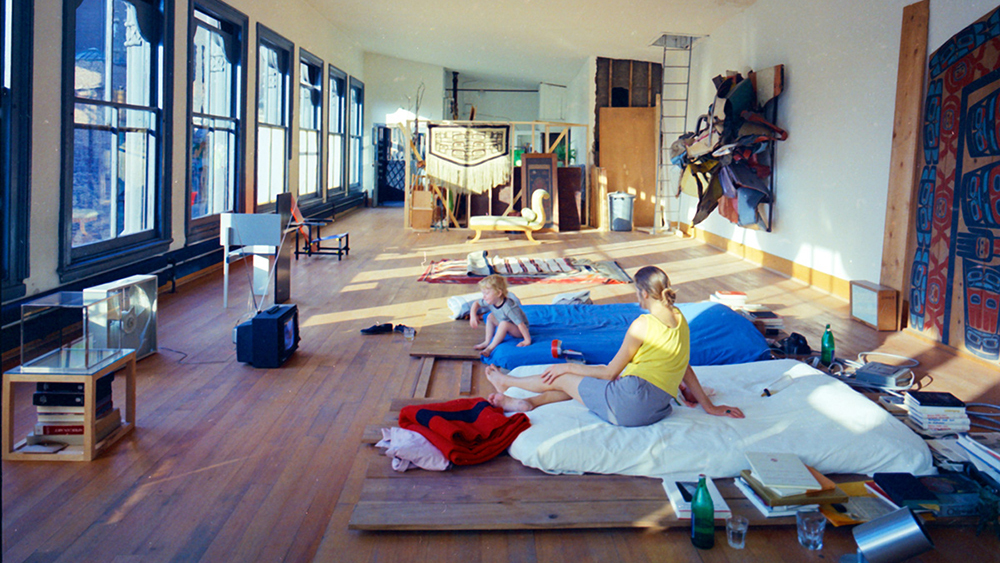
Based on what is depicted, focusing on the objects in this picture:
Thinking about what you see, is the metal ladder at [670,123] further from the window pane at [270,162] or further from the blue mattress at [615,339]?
the blue mattress at [615,339]

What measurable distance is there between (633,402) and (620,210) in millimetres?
9791

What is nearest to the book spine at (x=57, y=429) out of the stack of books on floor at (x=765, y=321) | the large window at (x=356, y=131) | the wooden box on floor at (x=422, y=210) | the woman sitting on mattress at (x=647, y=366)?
the woman sitting on mattress at (x=647, y=366)

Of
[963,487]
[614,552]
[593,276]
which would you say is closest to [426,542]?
[614,552]

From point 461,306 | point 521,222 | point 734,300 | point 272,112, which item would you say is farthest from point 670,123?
point 461,306

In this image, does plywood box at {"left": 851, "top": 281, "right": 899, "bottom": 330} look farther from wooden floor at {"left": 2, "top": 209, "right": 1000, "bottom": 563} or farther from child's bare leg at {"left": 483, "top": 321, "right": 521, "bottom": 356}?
child's bare leg at {"left": 483, "top": 321, "right": 521, "bottom": 356}

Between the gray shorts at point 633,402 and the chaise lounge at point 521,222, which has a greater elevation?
the chaise lounge at point 521,222

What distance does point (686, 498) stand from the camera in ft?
9.02

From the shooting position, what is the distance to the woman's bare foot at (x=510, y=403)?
139 inches

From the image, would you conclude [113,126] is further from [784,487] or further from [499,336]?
[784,487]

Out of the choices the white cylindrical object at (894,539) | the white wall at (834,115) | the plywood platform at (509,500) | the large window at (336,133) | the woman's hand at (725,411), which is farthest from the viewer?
the large window at (336,133)

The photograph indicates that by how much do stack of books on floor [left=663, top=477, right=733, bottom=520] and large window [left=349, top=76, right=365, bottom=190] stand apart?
14511 mm

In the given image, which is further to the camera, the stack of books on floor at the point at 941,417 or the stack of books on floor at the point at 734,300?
the stack of books on floor at the point at 734,300

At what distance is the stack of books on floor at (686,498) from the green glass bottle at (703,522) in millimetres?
69

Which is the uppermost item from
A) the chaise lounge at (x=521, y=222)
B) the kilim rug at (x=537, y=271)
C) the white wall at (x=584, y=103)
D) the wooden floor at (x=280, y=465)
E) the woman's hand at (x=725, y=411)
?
the white wall at (x=584, y=103)
